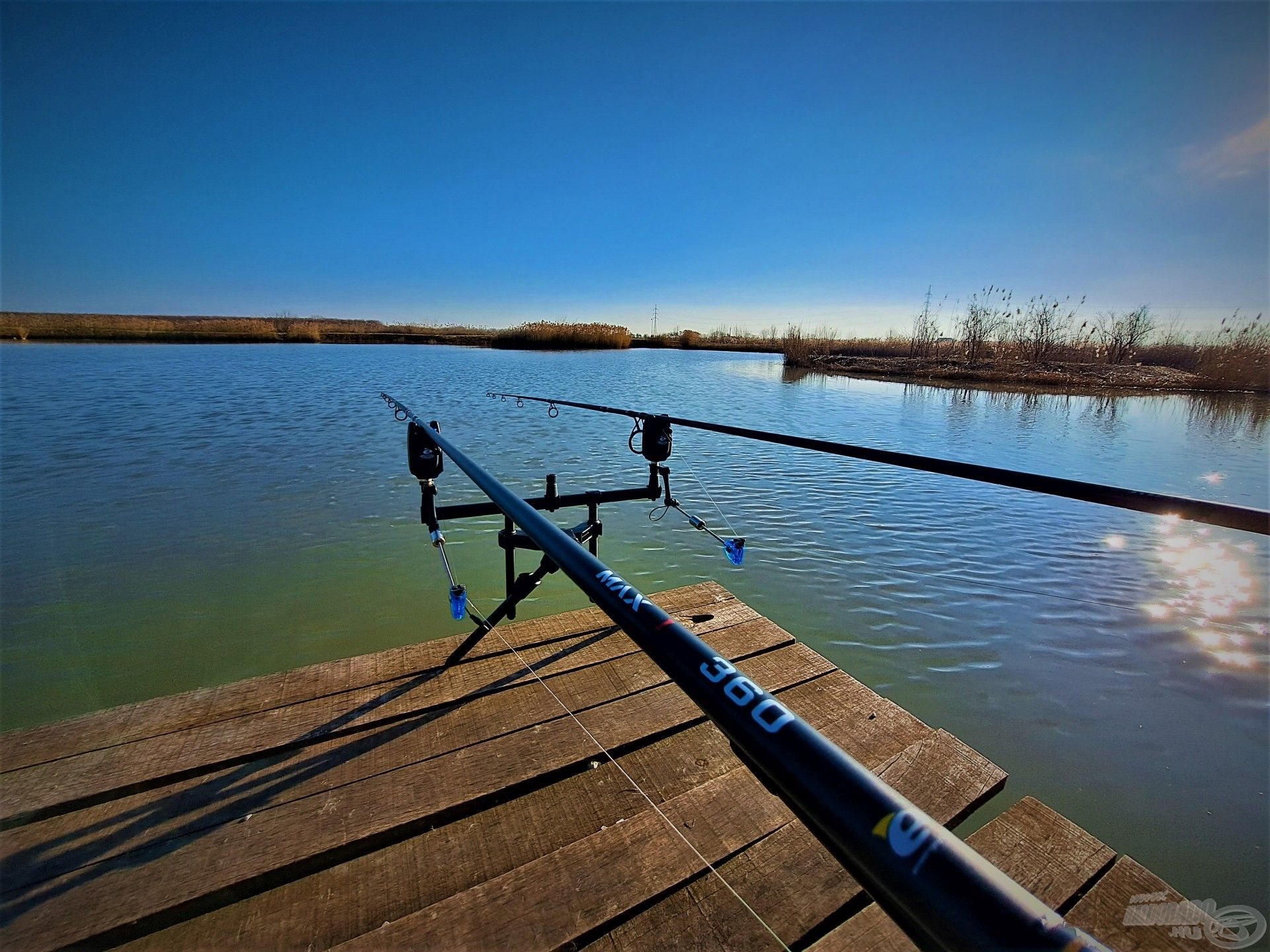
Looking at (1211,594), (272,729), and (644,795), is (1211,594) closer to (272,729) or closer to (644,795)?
(644,795)

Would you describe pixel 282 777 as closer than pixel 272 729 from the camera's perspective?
Yes

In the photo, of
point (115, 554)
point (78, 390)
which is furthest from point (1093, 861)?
point (78, 390)

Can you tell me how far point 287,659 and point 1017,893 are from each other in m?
4.06

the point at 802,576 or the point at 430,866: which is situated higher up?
the point at 430,866

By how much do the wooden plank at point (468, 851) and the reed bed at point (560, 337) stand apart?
4316 centimetres

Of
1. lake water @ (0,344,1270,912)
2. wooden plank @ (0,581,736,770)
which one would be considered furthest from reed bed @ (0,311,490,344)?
wooden plank @ (0,581,736,770)

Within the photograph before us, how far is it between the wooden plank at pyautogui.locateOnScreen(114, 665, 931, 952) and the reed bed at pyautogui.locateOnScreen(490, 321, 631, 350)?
43.2m

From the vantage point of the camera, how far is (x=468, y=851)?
1.58 metres

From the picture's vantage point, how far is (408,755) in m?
1.92

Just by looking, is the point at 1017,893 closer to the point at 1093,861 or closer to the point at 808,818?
the point at 808,818

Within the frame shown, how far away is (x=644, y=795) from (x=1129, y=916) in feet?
4.43

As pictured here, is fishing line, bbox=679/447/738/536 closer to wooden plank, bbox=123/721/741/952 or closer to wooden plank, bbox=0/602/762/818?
wooden plank, bbox=0/602/762/818

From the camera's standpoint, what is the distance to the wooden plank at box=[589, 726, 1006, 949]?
1.36 meters

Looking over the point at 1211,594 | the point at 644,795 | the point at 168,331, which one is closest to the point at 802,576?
the point at 644,795
